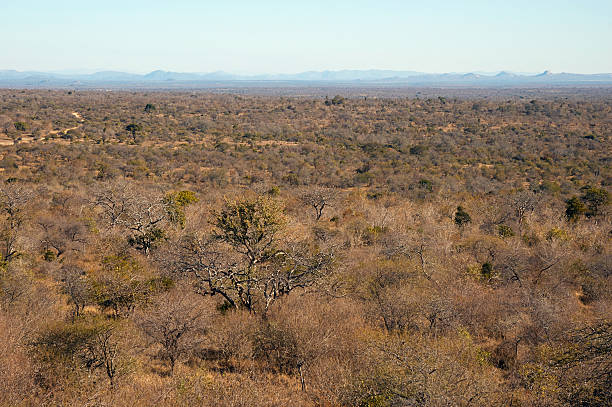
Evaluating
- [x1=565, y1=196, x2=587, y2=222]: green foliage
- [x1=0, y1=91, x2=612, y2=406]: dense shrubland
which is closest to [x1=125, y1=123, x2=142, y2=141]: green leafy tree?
[x1=0, y1=91, x2=612, y2=406]: dense shrubland

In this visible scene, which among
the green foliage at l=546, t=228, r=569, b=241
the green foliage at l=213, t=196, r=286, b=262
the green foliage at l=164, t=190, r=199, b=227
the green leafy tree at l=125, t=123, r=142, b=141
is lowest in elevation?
the green foliage at l=546, t=228, r=569, b=241

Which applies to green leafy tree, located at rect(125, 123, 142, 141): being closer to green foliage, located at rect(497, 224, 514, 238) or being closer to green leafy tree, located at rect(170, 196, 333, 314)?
green leafy tree, located at rect(170, 196, 333, 314)

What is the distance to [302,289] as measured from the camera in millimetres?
16094

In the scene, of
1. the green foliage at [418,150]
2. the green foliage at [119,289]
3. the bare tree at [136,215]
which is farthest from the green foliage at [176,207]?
the green foliage at [418,150]

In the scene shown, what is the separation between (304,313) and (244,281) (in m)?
2.38

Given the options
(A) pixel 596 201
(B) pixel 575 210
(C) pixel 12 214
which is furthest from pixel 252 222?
(A) pixel 596 201

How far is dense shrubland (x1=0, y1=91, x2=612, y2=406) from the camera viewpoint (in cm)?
905

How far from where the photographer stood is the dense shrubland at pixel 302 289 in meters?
9.05

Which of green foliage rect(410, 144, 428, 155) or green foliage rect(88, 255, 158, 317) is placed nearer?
green foliage rect(88, 255, 158, 317)

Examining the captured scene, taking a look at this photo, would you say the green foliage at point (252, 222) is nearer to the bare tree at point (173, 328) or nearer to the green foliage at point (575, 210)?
the bare tree at point (173, 328)

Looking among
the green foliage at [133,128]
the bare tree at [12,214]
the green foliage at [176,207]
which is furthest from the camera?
the green foliage at [133,128]

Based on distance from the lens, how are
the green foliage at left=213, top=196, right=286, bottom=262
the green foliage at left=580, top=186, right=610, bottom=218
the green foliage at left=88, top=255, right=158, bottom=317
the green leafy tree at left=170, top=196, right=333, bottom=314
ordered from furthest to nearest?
1. the green foliage at left=580, top=186, right=610, bottom=218
2. the green foliage at left=213, top=196, right=286, bottom=262
3. the green foliage at left=88, top=255, right=158, bottom=317
4. the green leafy tree at left=170, top=196, right=333, bottom=314

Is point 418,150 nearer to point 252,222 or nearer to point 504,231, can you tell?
point 504,231

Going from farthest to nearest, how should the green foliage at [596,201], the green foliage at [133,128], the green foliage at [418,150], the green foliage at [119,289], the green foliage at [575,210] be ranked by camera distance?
1. the green foliage at [133,128]
2. the green foliage at [418,150]
3. the green foliage at [596,201]
4. the green foliage at [575,210]
5. the green foliage at [119,289]
